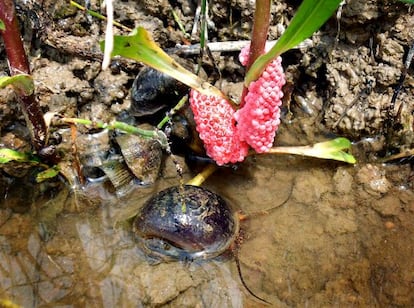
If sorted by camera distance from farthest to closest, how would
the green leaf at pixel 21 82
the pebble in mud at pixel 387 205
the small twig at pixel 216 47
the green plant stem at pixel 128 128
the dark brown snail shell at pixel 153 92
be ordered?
the small twig at pixel 216 47 < the dark brown snail shell at pixel 153 92 < the pebble in mud at pixel 387 205 < the green plant stem at pixel 128 128 < the green leaf at pixel 21 82

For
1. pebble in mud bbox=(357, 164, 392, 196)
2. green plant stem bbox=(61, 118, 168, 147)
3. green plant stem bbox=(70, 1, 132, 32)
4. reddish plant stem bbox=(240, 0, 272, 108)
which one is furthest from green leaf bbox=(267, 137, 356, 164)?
green plant stem bbox=(70, 1, 132, 32)

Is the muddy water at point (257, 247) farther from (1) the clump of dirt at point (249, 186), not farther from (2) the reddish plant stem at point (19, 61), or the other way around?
(2) the reddish plant stem at point (19, 61)

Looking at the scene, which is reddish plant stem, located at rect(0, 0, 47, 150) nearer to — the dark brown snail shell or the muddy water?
the muddy water

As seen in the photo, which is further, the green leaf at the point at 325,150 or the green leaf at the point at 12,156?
the green leaf at the point at 325,150

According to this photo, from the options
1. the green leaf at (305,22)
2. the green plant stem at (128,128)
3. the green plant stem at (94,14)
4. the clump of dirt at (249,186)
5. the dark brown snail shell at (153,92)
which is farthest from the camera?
the green plant stem at (94,14)

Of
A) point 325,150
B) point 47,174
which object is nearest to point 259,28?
point 325,150

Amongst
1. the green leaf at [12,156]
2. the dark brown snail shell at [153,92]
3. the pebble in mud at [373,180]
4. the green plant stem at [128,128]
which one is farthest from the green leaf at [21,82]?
the pebble in mud at [373,180]

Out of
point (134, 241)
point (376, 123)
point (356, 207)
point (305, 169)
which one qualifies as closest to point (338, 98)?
point (376, 123)
